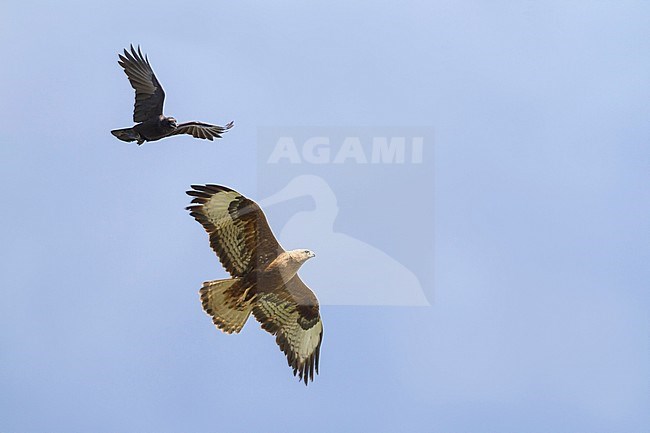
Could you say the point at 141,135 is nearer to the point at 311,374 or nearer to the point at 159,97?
the point at 159,97

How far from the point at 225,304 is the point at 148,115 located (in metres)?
3.16

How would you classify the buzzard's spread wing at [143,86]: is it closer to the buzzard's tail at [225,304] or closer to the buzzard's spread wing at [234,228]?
the buzzard's spread wing at [234,228]

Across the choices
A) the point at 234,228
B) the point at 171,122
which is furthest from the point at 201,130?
the point at 234,228

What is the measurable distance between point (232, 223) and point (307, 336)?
2.38 meters

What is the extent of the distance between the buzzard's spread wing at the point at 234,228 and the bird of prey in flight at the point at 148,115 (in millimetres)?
1262

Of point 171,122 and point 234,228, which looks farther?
point 171,122

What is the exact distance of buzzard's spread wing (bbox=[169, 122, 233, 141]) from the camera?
13.5 m

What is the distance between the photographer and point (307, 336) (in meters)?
13.8

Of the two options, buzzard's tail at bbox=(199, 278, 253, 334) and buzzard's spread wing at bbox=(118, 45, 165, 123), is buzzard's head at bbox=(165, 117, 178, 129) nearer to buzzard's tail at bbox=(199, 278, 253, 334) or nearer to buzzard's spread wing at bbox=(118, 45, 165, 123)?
buzzard's spread wing at bbox=(118, 45, 165, 123)

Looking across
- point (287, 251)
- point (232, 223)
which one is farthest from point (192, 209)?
point (287, 251)

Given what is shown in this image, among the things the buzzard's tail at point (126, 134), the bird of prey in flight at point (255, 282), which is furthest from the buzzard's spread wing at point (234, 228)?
the buzzard's tail at point (126, 134)

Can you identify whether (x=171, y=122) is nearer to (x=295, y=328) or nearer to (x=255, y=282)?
(x=255, y=282)

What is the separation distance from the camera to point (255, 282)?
13.0 meters

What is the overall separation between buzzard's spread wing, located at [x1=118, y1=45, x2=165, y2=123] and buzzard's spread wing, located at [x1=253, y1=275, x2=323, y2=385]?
3.40 meters
